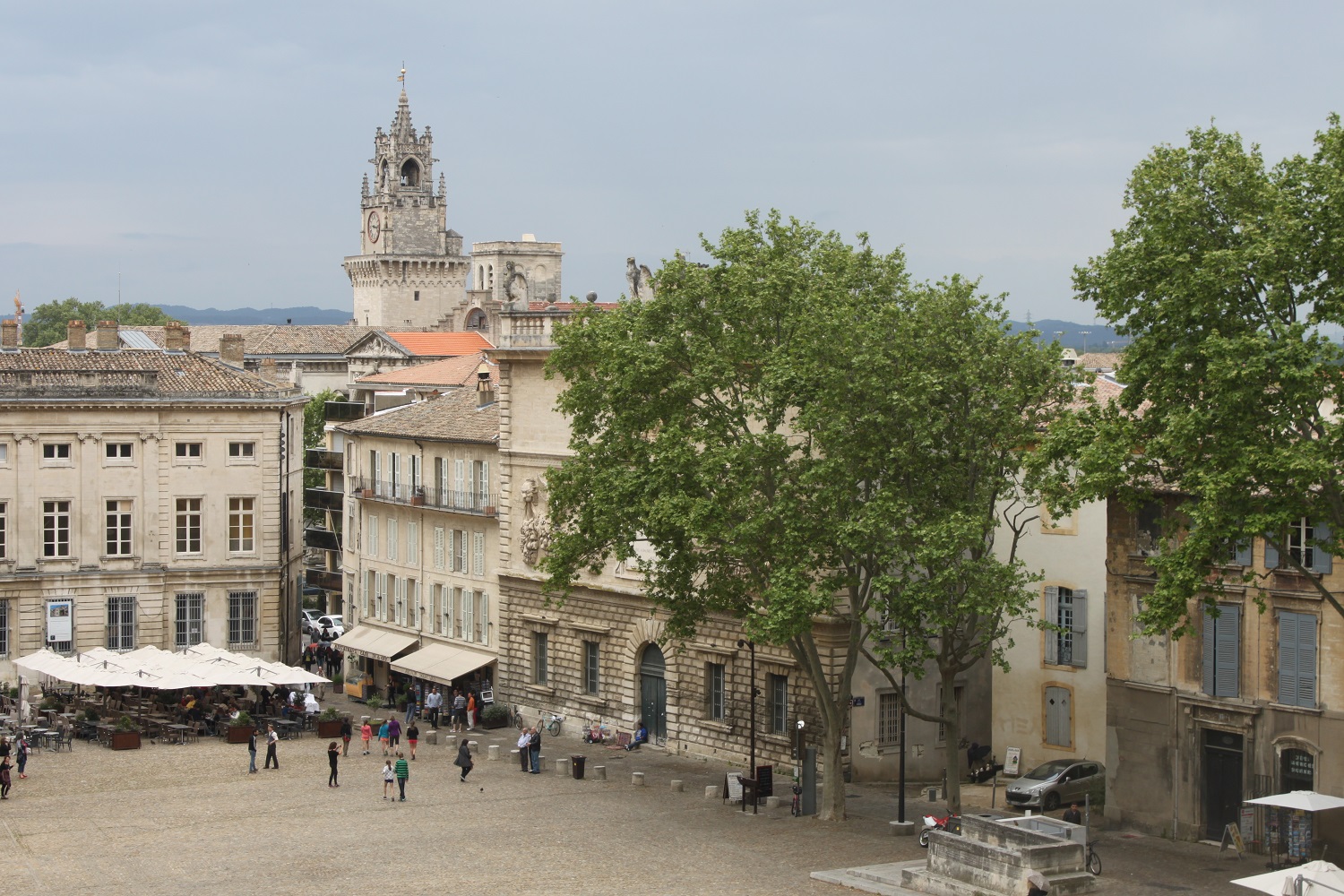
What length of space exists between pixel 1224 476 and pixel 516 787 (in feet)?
70.0

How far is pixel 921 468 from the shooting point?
134 feet

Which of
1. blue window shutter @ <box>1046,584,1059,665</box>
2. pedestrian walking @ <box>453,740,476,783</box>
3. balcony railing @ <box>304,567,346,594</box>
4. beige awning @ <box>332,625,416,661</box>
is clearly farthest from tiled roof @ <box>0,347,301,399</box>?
blue window shutter @ <box>1046,584,1059,665</box>

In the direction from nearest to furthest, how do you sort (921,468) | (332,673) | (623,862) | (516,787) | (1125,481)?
(1125,481), (623,862), (921,468), (516,787), (332,673)

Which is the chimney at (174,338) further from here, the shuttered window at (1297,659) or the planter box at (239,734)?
the shuttered window at (1297,659)

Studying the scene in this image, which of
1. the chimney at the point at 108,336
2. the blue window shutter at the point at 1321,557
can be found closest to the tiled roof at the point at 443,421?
the chimney at the point at 108,336

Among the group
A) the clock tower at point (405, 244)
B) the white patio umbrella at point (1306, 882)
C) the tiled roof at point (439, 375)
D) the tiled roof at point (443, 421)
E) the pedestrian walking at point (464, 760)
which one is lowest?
the pedestrian walking at point (464, 760)

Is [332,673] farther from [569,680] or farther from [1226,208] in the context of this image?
[1226,208]

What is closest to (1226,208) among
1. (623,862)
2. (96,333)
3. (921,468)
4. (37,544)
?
(921,468)

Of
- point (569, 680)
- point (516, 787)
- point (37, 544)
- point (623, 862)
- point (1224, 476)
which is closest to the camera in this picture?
point (1224, 476)

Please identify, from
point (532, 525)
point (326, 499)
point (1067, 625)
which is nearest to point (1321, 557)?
point (1067, 625)

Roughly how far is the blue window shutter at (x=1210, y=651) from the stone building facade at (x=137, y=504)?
36.8 metres

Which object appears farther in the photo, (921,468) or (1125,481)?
(921,468)

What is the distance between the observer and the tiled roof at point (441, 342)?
143875 millimetres

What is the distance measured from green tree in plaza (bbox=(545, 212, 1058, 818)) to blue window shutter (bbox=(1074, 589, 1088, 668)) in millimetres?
5059
